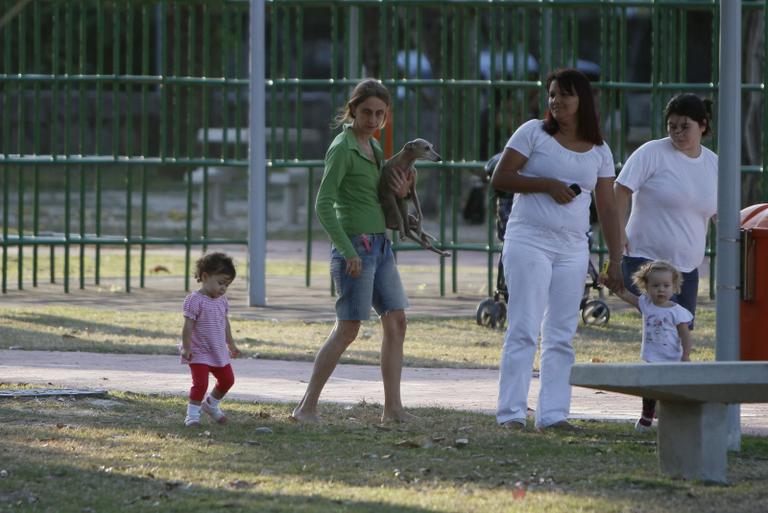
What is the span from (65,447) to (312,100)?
91.4 feet

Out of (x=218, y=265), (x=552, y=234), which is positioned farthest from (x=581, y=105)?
(x=218, y=265)

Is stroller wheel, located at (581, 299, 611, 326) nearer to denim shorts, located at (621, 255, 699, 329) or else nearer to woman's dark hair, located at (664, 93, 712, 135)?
denim shorts, located at (621, 255, 699, 329)

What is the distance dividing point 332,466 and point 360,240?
1.35 m

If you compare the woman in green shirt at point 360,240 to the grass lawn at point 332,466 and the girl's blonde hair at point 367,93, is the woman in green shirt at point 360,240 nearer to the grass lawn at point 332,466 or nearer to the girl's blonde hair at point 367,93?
the girl's blonde hair at point 367,93

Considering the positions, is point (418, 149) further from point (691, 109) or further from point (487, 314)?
point (487, 314)

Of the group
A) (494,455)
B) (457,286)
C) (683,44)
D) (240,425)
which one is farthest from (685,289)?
(457,286)

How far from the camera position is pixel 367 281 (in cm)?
818

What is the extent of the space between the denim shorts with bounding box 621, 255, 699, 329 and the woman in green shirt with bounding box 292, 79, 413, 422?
3.70 ft

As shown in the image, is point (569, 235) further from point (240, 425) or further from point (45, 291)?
point (45, 291)

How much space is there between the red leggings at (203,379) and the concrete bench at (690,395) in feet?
6.74

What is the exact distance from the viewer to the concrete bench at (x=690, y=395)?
656 centimetres

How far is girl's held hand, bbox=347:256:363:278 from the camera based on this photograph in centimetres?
802

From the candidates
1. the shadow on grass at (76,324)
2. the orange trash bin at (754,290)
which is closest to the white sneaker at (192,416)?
the orange trash bin at (754,290)

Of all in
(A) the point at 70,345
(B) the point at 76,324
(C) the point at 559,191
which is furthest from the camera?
(B) the point at 76,324
